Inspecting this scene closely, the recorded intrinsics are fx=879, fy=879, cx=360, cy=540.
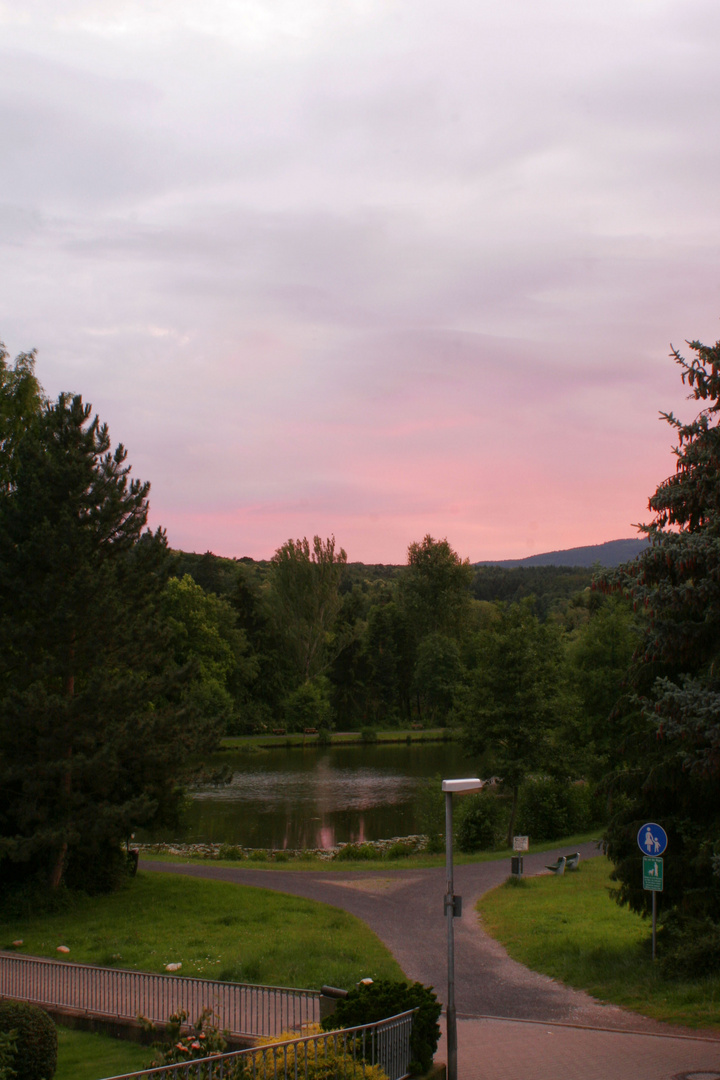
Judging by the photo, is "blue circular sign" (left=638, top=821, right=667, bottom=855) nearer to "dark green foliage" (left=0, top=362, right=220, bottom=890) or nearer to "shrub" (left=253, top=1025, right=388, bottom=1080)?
"shrub" (left=253, top=1025, right=388, bottom=1080)

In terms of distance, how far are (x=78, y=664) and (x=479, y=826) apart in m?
17.3

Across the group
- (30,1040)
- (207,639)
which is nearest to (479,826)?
(30,1040)

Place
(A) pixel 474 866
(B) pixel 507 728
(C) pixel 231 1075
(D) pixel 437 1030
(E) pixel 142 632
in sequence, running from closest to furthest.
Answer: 1. (C) pixel 231 1075
2. (D) pixel 437 1030
3. (E) pixel 142 632
4. (A) pixel 474 866
5. (B) pixel 507 728

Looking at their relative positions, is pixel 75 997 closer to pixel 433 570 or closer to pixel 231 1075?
pixel 231 1075

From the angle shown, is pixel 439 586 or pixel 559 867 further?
pixel 439 586

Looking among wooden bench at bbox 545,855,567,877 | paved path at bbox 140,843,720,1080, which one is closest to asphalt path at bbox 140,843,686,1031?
paved path at bbox 140,843,720,1080

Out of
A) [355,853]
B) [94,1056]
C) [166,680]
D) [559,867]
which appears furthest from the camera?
[355,853]

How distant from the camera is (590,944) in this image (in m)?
16.0

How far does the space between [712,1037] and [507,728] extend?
19160mm

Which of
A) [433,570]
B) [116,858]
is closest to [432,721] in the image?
[433,570]

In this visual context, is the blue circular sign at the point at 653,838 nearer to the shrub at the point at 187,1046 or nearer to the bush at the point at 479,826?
the shrub at the point at 187,1046

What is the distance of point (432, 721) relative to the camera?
92250 mm

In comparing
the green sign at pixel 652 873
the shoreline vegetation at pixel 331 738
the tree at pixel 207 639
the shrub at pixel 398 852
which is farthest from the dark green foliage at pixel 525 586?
the green sign at pixel 652 873

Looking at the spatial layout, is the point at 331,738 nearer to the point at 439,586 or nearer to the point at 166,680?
the point at 439,586
